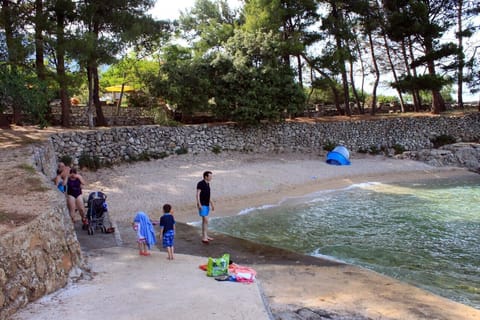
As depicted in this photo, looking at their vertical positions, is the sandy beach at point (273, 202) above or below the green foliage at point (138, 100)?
below

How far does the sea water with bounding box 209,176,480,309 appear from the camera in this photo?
8.64 meters

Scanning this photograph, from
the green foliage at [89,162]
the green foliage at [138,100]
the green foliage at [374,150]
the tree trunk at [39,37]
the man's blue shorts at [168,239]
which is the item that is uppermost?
the tree trunk at [39,37]

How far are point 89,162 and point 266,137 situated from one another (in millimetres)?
10541

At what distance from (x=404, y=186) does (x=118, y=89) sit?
20227 millimetres

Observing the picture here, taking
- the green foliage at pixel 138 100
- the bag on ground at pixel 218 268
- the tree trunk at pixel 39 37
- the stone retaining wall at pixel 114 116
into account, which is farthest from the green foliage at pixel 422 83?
the bag on ground at pixel 218 268

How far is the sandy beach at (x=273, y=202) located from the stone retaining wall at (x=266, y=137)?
87 centimetres

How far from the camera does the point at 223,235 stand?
432 inches

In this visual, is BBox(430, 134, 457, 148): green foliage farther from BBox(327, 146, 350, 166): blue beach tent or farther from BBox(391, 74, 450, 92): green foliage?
BBox(327, 146, 350, 166): blue beach tent

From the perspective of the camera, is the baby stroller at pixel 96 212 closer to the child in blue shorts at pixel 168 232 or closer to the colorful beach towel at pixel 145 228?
the colorful beach towel at pixel 145 228

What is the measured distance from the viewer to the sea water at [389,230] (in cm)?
864

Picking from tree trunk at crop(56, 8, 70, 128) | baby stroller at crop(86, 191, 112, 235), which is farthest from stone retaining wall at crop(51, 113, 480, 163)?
baby stroller at crop(86, 191, 112, 235)

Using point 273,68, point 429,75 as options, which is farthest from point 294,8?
point 429,75

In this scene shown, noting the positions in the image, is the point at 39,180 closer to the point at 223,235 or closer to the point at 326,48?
the point at 223,235

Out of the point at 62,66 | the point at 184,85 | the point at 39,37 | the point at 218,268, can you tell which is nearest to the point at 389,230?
the point at 218,268
